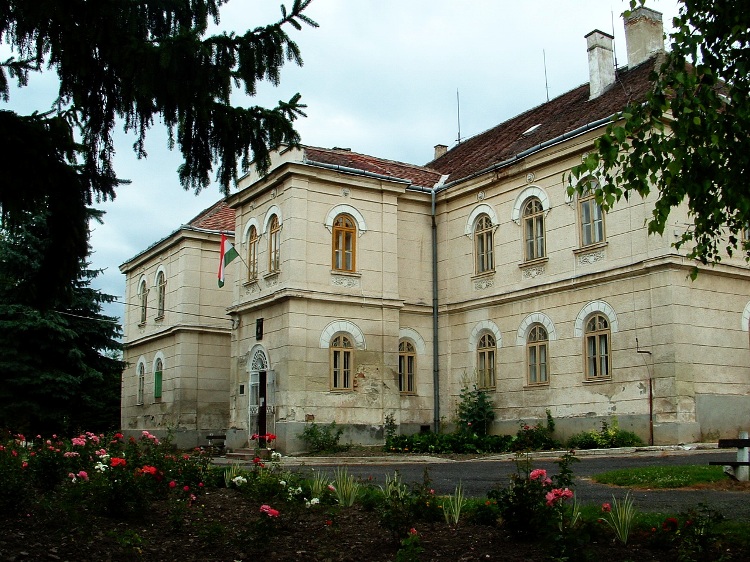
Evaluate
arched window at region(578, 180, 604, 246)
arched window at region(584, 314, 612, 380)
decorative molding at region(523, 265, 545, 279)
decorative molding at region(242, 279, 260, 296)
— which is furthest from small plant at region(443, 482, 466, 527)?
decorative molding at region(242, 279, 260, 296)

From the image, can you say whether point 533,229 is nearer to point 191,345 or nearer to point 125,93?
point 191,345

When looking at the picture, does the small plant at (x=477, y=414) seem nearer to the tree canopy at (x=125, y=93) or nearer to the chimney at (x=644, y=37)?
the chimney at (x=644, y=37)

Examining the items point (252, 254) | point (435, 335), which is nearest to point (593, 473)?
point (435, 335)

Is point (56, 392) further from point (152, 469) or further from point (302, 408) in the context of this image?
point (152, 469)

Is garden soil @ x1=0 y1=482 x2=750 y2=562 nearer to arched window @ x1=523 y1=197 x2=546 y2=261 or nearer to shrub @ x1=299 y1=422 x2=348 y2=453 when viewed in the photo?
shrub @ x1=299 y1=422 x2=348 y2=453

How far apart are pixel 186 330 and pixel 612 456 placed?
18.0 meters

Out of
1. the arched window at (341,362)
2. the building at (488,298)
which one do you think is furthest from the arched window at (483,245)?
the arched window at (341,362)

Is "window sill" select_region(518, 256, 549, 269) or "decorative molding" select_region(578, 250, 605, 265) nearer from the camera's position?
"decorative molding" select_region(578, 250, 605, 265)

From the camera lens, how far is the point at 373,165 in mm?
27422

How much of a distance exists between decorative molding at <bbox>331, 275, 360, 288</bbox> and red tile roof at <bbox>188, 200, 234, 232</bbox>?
934cm

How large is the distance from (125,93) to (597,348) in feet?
56.8

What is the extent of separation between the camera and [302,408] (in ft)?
77.2

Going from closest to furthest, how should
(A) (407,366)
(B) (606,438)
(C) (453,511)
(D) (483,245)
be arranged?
(C) (453,511) < (B) (606,438) < (D) (483,245) < (A) (407,366)

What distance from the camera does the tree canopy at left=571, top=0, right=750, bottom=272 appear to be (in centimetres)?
645
